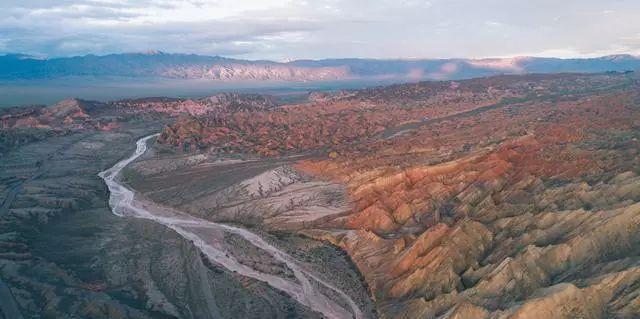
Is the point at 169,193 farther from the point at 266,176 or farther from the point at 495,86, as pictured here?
the point at 495,86

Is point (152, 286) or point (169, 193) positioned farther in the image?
point (169, 193)

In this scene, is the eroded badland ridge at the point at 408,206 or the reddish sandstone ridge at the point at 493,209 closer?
the reddish sandstone ridge at the point at 493,209

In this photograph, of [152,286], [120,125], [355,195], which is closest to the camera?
[152,286]

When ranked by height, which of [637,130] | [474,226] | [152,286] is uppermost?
[637,130]

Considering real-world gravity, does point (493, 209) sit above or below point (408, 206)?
above

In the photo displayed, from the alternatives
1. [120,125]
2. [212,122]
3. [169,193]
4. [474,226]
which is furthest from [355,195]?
[120,125]

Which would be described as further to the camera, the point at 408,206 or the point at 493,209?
the point at 408,206

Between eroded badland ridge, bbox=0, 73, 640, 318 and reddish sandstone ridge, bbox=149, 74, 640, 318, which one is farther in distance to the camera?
eroded badland ridge, bbox=0, 73, 640, 318

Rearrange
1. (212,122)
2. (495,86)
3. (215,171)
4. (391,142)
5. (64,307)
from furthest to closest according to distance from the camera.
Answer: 1. (495,86)
2. (212,122)
3. (391,142)
4. (215,171)
5. (64,307)
